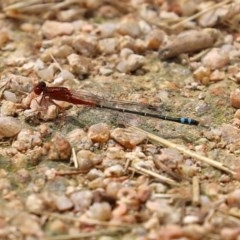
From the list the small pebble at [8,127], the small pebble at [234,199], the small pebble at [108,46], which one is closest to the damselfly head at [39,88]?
the small pebble at [8,127]

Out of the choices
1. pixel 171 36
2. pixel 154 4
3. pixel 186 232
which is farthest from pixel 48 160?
pixel 154 4

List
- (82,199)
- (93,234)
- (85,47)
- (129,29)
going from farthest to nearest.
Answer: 1. (129,29)
2. (85,47)
3. (82,199)
4. (93,234)

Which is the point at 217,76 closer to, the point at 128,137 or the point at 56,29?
the point at 128,137

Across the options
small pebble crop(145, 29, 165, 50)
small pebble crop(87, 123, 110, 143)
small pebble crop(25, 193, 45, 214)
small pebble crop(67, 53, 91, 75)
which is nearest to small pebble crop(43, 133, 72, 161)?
small pebble crop(87, 123, 110, 143)

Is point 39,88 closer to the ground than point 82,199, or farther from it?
farther from it

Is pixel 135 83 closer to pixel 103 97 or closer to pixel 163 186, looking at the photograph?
pixel 103 97

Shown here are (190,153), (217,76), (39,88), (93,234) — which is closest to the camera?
(93,234)

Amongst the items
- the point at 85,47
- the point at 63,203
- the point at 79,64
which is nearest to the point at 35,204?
the point at 63,203

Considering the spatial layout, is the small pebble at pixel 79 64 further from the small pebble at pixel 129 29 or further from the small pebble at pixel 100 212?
the small pebble at pixel 100 212
